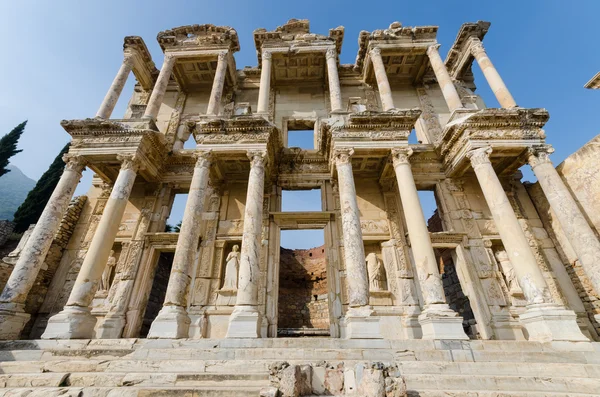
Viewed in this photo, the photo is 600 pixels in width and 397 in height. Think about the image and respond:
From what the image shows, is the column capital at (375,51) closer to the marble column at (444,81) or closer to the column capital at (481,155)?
the marble column at (444,81)

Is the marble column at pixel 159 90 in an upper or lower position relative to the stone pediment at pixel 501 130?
upper

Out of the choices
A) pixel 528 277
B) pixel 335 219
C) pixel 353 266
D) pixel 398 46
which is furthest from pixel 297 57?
pixel 528 277

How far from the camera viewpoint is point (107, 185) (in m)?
13.3

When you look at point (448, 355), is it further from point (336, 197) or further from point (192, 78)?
point (192, 78)

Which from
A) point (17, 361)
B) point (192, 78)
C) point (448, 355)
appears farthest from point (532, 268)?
point (192, 78)

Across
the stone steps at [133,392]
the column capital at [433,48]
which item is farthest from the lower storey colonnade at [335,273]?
the column capital at [433,48]

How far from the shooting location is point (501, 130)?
441 inches

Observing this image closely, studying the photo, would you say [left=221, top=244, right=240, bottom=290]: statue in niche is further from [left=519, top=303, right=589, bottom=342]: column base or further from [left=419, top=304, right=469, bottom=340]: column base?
[left=519, top=303, right=589, bottom=342]: column base

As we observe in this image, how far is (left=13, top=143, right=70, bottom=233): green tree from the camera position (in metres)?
22.1

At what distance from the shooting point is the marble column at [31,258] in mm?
8727

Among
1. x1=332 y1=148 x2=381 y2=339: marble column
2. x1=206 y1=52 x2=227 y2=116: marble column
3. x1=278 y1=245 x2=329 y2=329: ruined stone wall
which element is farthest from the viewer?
x1=278 y1=245 x2=329 y2=329: ruined stone wall

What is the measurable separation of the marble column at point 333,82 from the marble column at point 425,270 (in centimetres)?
341

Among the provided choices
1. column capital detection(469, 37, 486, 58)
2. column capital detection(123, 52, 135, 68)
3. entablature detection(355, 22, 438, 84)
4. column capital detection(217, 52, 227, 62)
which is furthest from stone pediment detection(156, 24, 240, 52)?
column capital detection(469, 37, 486, 58)

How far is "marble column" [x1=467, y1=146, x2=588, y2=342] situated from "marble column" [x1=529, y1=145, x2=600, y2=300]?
63.0 inches
